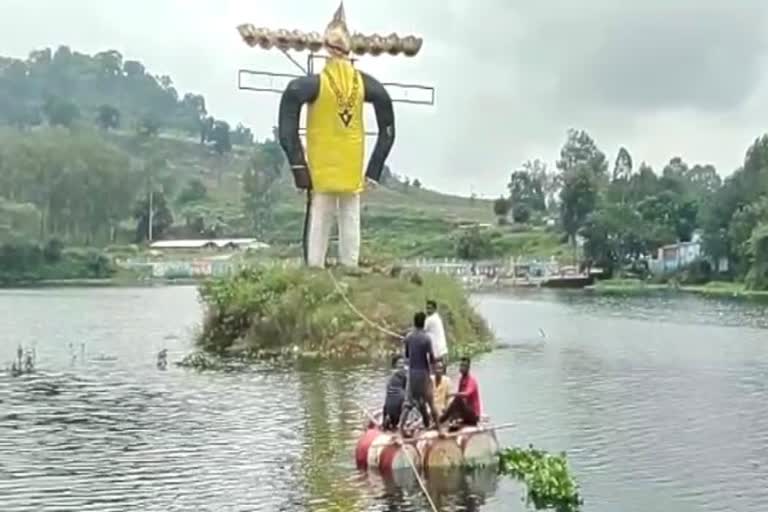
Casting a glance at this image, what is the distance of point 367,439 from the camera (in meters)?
21.8

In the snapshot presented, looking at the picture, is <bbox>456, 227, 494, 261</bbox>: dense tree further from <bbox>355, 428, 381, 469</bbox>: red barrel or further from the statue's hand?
<bbox>355, 428, 381, 469</bbox>: red barrel

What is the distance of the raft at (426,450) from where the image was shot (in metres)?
21.1

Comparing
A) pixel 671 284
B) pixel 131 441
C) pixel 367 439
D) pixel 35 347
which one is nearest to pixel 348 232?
pixel 35 347

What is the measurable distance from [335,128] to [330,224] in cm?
321

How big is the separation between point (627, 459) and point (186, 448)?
23.7 ft

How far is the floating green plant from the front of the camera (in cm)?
1955

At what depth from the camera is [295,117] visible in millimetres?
42781

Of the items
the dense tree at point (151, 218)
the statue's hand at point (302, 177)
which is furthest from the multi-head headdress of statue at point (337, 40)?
the dense tree at point (151, 218)

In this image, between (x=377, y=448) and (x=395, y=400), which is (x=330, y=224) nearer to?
(x=395, y=400)

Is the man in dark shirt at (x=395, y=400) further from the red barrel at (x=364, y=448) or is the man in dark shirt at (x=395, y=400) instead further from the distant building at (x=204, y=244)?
the distant building at (x=204, y=244)

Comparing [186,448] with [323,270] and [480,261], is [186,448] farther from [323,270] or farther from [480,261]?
[480,261]

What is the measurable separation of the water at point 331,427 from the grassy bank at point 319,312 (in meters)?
2.50

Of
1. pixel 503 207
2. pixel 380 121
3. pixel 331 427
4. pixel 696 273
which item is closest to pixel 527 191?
pixel 503 207

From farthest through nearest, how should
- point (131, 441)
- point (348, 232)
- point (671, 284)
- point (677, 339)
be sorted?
1. point (671, 284)
2. point (677, 339)
3. point (348, 232)
4. point (131, 441)
